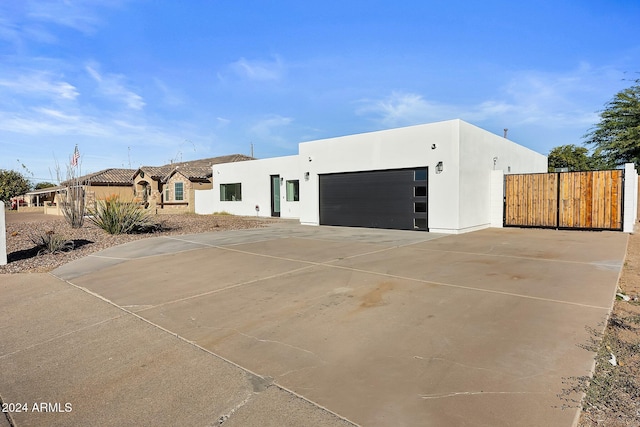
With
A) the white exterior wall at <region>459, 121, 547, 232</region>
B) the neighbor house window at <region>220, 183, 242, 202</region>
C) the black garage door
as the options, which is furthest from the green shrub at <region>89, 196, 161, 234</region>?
the neighbor house window at <region>220, 183, 242, 202</region>

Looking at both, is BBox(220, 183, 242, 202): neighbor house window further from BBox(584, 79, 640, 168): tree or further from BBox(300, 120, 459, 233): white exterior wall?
BBox(584, 79, 640, 168): tree

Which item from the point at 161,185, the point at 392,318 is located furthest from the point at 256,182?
the point at 392,318

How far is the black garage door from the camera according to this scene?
46.7 ft

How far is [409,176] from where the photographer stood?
14398 mm

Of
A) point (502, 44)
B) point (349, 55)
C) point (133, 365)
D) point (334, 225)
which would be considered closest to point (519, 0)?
point (502, 44)

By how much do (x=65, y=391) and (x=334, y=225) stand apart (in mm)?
14336

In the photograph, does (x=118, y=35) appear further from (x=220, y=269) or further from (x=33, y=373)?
(x=33, y=373)

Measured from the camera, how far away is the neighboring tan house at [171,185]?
29.5 metres

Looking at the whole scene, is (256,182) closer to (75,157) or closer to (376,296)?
(75,157)

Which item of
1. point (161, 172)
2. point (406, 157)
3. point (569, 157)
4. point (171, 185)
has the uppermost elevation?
point (569, 157)

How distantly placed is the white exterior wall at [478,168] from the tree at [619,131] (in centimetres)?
639

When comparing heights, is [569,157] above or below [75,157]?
above

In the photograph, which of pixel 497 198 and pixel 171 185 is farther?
pixel 171 185

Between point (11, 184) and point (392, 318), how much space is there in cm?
6226
